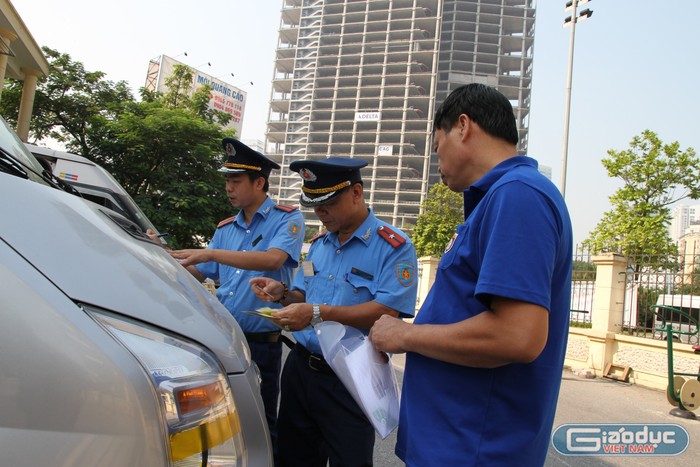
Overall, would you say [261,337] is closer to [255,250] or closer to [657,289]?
[255,250]

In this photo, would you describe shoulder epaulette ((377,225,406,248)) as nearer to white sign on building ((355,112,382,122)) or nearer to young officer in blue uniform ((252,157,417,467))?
young officer in blue uniform ((252,157,417,467))

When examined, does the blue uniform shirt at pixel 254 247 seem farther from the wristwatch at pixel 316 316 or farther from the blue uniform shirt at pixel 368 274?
the wristwatch at pixel 316 316

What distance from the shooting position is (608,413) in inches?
238

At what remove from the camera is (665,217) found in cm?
1472

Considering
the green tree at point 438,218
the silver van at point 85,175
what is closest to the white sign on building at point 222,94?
the green tree at point 438,218

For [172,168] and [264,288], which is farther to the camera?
[172,168]

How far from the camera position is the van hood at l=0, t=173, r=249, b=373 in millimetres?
904

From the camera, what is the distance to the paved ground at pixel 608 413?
4148 millimetres

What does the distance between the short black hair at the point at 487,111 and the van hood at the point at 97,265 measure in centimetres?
79

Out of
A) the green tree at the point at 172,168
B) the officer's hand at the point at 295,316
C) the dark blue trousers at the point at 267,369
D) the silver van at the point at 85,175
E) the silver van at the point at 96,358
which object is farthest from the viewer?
the green tree at the point at 172,168

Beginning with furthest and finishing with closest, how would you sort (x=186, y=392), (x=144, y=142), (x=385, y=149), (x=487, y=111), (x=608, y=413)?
(x=385, y=149), (x=144, y=142), (x=608, y=413), (x=487, y=111), (x=186, y=392)

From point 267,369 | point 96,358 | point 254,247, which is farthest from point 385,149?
point 96,358

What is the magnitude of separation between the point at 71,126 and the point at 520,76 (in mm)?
83515

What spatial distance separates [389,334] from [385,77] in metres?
85.7
